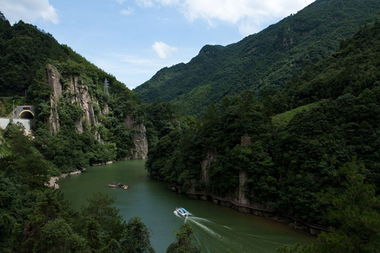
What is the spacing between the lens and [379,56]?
36500 mm

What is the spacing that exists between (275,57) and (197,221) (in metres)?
93.2

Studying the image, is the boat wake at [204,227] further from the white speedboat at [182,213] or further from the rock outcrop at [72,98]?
the rock outcrop at [72,98]

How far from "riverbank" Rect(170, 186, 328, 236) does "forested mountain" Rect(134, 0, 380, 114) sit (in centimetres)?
3434

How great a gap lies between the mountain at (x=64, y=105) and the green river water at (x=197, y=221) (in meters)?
16.8

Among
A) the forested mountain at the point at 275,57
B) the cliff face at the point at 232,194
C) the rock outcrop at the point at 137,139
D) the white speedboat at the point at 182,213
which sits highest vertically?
the forested mountain at the point at 275,57

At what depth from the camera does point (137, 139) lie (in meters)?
80.3

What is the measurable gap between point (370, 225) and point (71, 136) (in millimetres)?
59581

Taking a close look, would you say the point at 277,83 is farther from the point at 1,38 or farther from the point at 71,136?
the point at 1,38

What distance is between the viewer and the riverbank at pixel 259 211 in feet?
77.2

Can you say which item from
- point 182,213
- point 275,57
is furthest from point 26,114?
point 275,57

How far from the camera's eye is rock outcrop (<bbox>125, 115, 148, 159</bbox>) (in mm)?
79000

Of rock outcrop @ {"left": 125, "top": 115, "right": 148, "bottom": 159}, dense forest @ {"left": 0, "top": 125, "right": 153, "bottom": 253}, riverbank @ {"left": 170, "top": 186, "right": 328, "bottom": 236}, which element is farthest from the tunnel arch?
dense forest @ {"left": 0, "top": 125, "right": 153, "bottom": 253}

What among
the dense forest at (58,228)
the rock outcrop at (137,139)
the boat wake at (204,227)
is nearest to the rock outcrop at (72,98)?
the rock outcrop at (137,139)

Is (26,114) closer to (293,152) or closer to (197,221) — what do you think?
(197,221)
